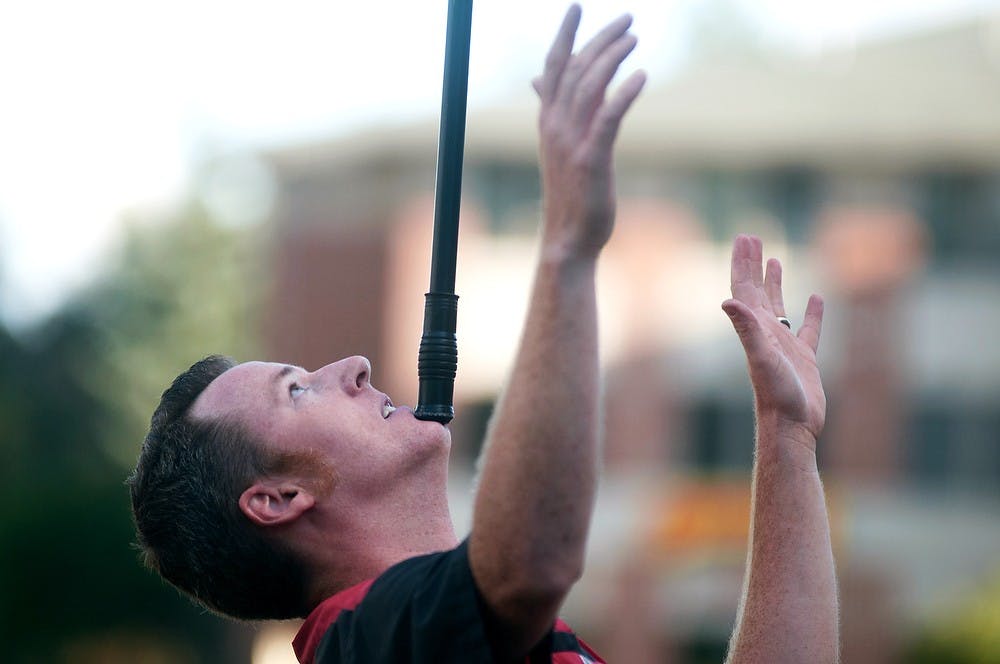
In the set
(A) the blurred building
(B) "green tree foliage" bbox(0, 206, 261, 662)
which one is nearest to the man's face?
(B) "green tree foliage" bbox(0, 206, 261, 662)

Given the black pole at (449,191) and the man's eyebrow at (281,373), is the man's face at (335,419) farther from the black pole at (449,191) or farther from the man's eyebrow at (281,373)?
the black pole at (449,191)

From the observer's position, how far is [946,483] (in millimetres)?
21312

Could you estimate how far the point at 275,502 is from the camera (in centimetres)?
301

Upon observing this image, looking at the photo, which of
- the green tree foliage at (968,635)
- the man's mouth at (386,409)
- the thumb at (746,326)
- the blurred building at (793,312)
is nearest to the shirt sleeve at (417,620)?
the man's mouth at (386,409)

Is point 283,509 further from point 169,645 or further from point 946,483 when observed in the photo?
point 946,483

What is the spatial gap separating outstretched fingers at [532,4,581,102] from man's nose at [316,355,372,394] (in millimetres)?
1046

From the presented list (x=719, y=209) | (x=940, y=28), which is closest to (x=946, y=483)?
(x=719, y=209)

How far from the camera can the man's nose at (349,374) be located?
3.13 meters

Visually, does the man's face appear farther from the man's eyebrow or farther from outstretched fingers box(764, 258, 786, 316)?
outstretched fingers box(764, 258, 786, 316)

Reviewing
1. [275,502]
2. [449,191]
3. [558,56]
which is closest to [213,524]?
[275,502]

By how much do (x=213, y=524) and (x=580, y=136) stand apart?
4.36 feet

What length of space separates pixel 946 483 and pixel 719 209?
528 cm

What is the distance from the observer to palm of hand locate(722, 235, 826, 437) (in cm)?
A: 309

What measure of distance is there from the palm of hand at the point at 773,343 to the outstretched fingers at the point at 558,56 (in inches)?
34.3
